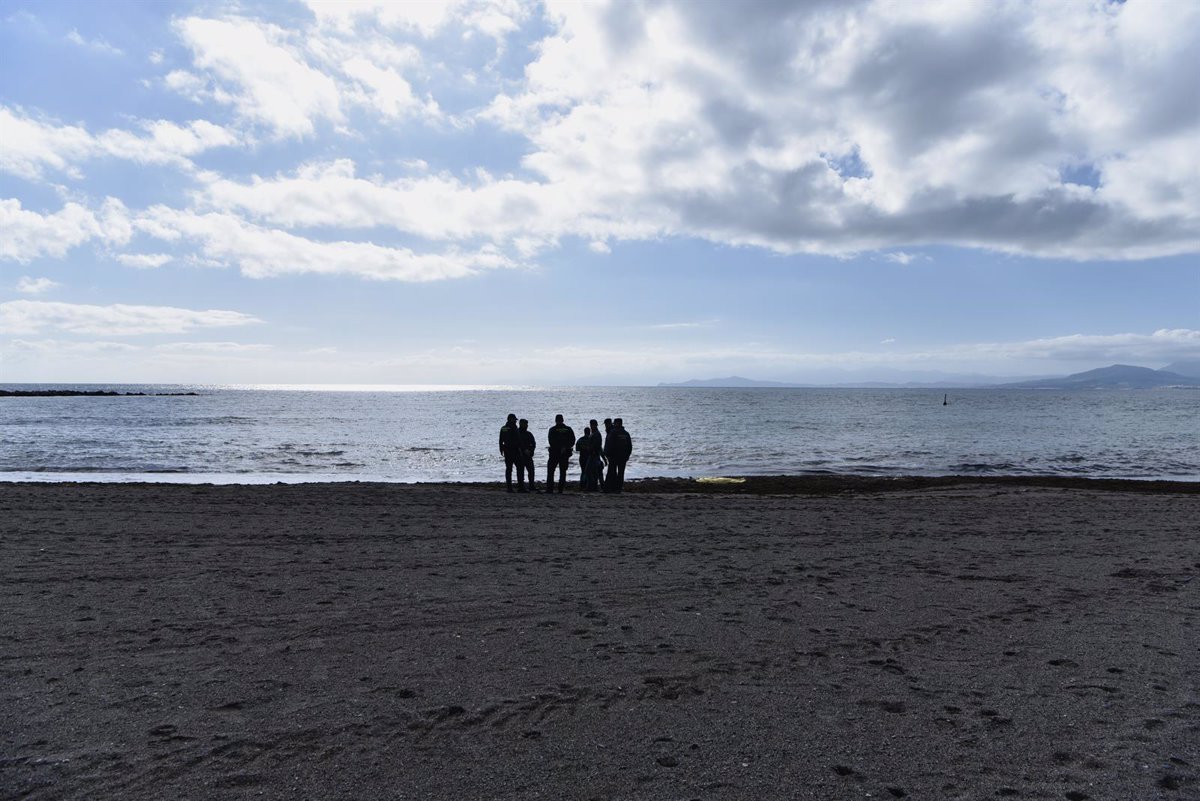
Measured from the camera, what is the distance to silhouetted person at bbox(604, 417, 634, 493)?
18812 mm

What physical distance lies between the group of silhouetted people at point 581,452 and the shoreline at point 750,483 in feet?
2.56

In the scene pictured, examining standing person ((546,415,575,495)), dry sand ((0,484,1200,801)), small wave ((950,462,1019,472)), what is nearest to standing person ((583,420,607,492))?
standing person ((546,415,575,495))

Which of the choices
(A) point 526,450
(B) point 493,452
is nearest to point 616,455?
(A) point 526,450

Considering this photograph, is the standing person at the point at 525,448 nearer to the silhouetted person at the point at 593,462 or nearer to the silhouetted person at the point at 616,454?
the silhouetted person at the point at 593,462

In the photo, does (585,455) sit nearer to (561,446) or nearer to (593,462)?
(593,462)

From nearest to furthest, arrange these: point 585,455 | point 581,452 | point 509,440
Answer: point 509,440 < point 585,455 < point 581,452

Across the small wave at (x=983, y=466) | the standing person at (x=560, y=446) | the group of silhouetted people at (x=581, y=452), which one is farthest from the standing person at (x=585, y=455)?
the small wave at (x=983, y=466)

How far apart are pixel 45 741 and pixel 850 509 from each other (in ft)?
48.0

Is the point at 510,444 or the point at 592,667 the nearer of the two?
the point at 592,667

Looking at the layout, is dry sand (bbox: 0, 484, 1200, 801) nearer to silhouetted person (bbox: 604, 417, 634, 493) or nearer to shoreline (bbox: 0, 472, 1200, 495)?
silhouetted person (bbox: 604, 417, 634, 493)

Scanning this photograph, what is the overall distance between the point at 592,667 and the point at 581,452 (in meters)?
14.0

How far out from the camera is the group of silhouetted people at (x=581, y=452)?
59.9ft

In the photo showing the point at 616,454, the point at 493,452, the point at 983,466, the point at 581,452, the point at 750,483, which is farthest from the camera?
the point at 493,452

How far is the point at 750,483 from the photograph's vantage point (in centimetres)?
2302
